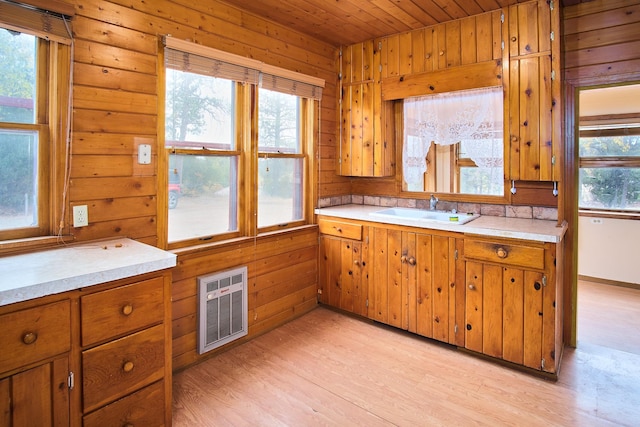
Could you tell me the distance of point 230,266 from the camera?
2867 millimetres

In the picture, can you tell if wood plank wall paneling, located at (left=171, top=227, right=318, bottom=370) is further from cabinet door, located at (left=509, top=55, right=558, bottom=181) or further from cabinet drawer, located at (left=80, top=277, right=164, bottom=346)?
cabinet door, located at (left=509, top=55, right=558, bottom=181)

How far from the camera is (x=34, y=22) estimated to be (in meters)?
1.84

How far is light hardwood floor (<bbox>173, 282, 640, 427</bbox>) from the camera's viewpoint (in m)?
2.09

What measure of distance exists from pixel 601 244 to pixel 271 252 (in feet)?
12.8

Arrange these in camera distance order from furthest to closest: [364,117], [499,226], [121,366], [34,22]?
[364,117]
[499,226]
[34,22]
[121,366]

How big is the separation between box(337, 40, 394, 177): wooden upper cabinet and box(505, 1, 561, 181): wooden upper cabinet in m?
1.13

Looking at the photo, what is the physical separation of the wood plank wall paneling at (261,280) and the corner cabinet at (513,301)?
1455 millimetres

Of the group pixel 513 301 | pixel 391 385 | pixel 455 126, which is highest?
pixel 455 126

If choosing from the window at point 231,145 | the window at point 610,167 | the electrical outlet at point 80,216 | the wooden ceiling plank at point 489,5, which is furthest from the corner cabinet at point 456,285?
the window at point 610,167

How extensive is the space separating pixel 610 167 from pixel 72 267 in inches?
211

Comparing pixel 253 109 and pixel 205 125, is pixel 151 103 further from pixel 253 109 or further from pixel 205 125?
pixel 253 109

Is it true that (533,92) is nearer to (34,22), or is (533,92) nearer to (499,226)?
(499,226)

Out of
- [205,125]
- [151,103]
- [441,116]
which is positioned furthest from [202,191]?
[441,116]

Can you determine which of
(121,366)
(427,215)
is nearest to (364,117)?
(427,215)
